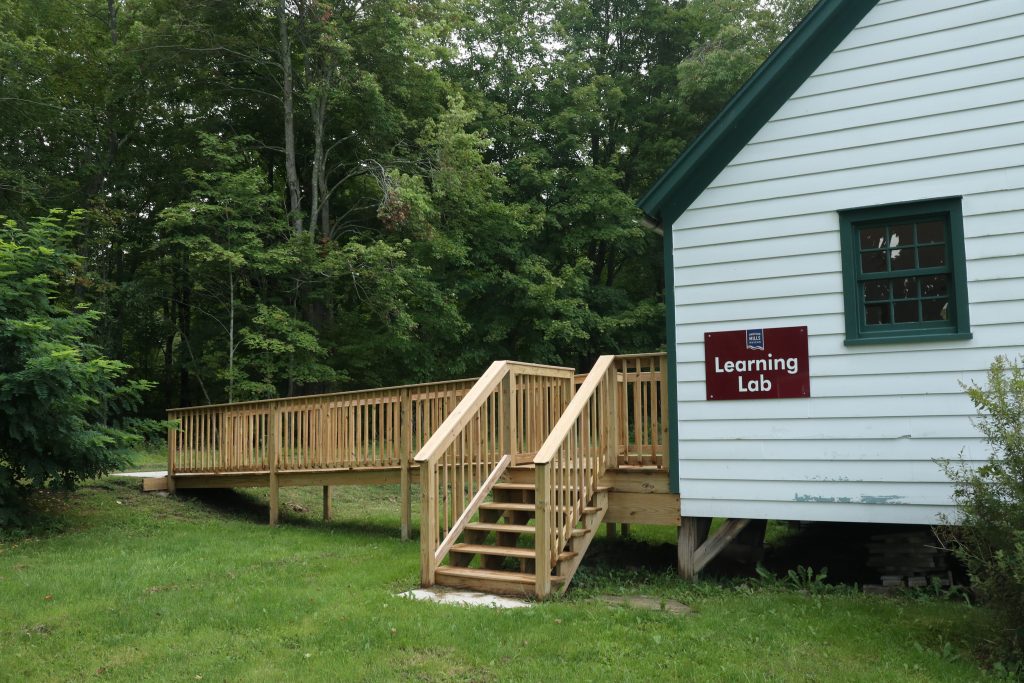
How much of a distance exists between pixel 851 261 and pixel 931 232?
0.72m

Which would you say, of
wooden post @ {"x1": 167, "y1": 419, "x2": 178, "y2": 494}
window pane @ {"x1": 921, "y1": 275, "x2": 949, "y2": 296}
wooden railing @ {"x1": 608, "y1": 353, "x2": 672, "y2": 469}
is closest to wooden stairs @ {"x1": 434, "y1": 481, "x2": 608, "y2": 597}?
wooden railing @ {"x1": 608, "y1": 353, "x2": 672, "y2": 469}

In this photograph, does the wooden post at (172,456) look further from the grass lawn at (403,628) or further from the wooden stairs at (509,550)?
the wooden stairs at (509,550)

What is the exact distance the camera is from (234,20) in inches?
794

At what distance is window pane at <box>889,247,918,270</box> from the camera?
7227 millimetres

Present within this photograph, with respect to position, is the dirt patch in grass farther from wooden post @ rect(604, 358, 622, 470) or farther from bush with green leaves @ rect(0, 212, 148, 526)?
bush with green leaves @ rect(0, 212, 148, 526)

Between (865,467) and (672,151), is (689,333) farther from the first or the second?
(672,151)

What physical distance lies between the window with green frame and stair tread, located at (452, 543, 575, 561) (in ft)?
9.99

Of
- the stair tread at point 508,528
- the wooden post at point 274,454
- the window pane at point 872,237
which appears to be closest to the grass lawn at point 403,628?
the stair tread at point 508,528

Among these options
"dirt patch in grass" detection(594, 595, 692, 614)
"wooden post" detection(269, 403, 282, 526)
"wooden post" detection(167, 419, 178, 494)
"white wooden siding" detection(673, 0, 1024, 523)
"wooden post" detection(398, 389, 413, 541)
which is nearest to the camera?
"dirt patch in grass" detection(594, 595, 692, 614)

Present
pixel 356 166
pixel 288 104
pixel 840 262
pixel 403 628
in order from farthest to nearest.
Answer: pixel 356 166 → pixel 288 104 → pixel 840 262 → pixel 403 628

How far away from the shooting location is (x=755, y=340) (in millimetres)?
7566

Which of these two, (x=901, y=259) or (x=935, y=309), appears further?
(x=901, y=259)

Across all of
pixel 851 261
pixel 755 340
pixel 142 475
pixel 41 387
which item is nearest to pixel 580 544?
pixel 755 340

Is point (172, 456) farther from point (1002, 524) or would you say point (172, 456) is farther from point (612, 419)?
point (1002, 524)
